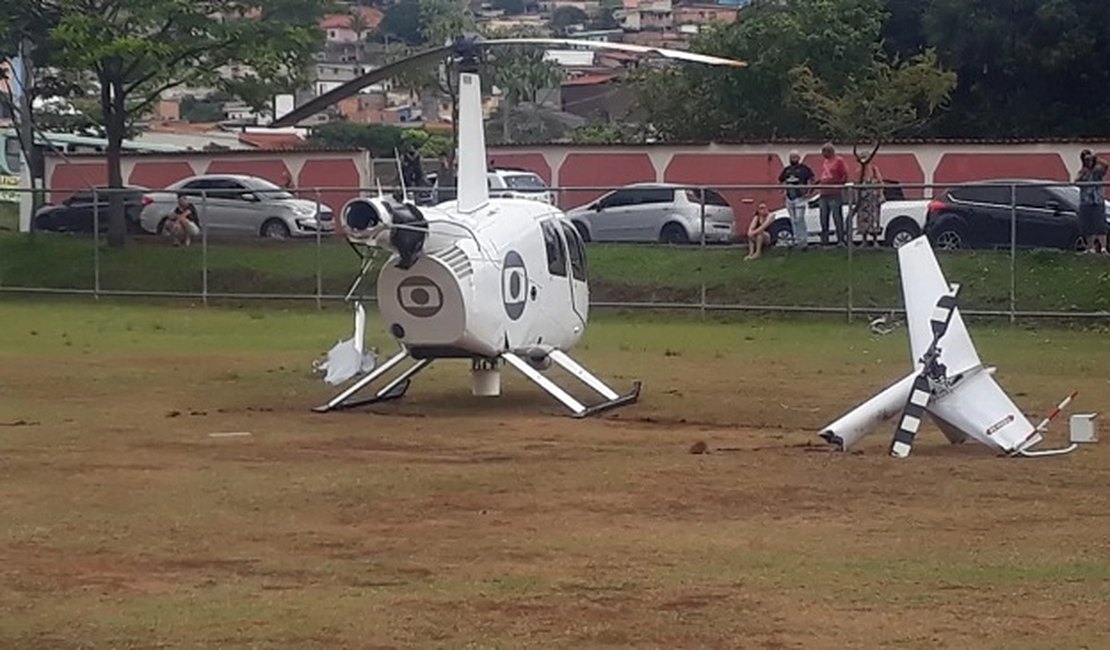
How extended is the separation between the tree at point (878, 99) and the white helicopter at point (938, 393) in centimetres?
3122

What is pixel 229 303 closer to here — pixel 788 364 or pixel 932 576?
pixel 788 364

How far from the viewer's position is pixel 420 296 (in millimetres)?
20359

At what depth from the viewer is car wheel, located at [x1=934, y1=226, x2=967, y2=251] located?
114 ft

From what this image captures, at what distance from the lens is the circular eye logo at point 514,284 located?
21.1 m

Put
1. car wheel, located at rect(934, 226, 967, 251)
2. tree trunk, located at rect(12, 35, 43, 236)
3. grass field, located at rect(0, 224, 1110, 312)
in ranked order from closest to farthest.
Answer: grass field, located at rect(0, 224, 1110, 312), car wheel, located at rect(934, 226, 967, 251), tree trunk, located at rect(12, 35, 43, 236)

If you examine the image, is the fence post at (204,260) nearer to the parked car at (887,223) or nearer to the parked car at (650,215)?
the parked car at (650,215)

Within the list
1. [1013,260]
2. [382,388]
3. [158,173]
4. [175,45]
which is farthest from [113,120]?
[382,388]

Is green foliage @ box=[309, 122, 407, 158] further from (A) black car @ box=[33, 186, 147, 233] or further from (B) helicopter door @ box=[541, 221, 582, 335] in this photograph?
(B) helicopter door @ box=[541, 221, 582, 335]

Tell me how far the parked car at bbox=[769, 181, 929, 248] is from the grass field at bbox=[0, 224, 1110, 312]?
0.95 meters

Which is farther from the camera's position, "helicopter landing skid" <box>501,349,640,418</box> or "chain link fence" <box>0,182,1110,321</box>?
"chain link fence" <box>0,182,1110,321</box>

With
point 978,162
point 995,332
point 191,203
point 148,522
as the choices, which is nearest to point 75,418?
point 148,522

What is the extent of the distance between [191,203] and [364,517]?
102 ft

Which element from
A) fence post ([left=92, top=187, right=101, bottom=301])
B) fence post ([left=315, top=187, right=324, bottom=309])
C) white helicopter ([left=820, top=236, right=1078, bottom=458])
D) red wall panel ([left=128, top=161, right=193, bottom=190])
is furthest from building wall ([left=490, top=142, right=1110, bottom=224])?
white helicopter ([left=820, top=236, right=1078, bottom=458])

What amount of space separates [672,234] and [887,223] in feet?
21.7
